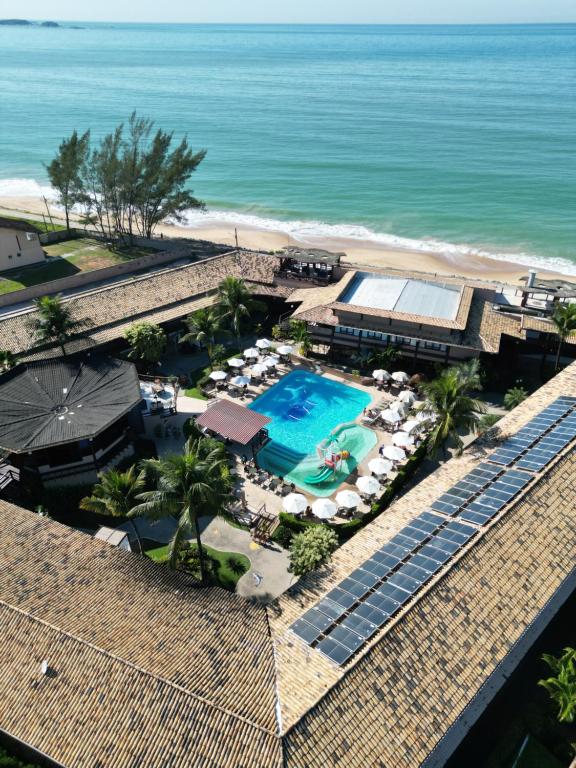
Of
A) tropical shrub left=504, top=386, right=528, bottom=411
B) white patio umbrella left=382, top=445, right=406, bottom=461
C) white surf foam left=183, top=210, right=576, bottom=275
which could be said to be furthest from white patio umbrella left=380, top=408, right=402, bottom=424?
white surf foam left=183, top=210, right=576, bottom=275

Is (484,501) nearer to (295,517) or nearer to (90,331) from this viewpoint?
(295,517)

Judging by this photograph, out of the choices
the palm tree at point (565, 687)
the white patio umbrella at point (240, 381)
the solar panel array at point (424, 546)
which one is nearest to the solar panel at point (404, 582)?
the solar panel array at point (424, 546)

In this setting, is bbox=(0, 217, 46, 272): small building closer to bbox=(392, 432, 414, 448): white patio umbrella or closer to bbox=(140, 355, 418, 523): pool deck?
bbox=(140, 355, 418, 523): pool deck

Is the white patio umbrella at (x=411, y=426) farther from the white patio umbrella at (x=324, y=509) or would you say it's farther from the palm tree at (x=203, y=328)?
the palm tree at (x=203, y=328)

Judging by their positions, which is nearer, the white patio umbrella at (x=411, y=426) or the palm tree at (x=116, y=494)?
the palm tree at (x=116, y=494)

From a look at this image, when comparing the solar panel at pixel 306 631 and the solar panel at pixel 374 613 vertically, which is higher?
the solar panel at pixel 374 613

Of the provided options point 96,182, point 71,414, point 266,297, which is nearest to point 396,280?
point 266,297
